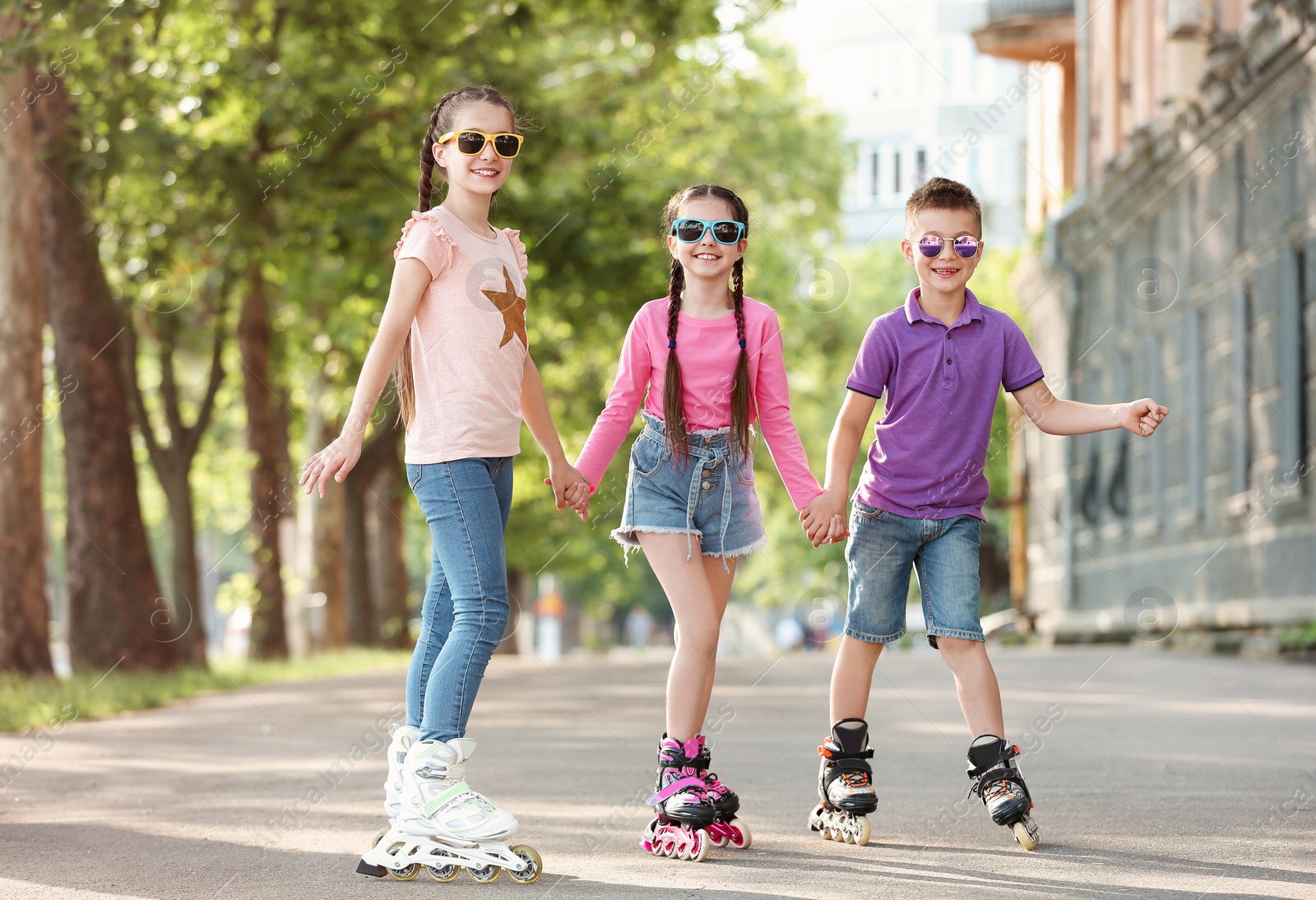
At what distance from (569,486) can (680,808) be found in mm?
946

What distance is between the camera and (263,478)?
19.4 meters

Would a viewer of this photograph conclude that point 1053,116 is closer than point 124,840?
No

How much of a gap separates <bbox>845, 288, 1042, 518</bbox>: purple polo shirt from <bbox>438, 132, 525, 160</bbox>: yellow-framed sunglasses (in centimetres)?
115

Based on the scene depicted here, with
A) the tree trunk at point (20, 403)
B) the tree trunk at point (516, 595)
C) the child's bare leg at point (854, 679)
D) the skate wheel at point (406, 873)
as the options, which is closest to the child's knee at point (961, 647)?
the child's bare leg at point (854, 679)

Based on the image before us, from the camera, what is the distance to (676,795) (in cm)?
462

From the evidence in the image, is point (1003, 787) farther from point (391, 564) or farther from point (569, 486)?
point (391, 564)

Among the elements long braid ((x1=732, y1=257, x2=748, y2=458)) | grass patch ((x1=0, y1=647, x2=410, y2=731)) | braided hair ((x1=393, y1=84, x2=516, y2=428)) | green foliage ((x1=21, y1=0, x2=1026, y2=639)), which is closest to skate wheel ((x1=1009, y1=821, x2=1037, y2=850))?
long braid ((x1=732, y1=257, x2=748, y2=458))

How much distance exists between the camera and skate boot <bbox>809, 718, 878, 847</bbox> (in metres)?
4.84

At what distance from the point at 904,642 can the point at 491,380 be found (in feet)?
101

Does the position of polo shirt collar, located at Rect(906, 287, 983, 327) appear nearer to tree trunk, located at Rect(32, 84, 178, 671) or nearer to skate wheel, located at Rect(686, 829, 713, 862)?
skate wheel, located at Rect(686, 829, 713, 862)

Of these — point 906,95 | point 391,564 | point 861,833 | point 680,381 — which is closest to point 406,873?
point 861,833

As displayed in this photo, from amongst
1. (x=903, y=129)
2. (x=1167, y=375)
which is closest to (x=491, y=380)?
(x=1167, y=375)

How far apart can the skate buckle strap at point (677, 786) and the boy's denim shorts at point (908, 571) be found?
64 cm

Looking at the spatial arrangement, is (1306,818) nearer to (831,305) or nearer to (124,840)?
(124,840)
